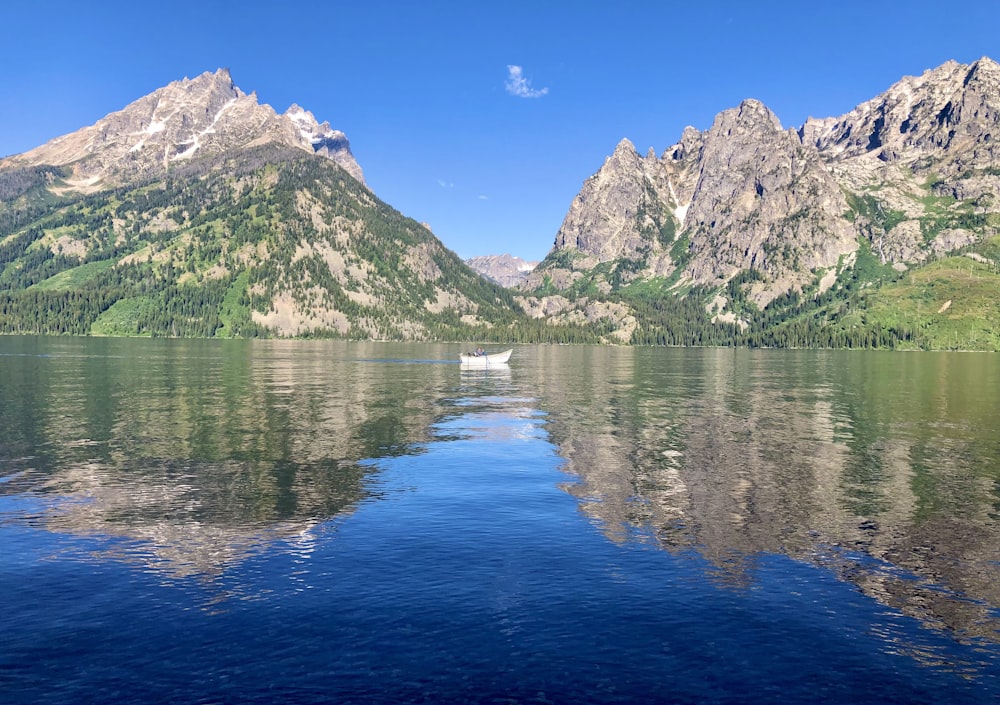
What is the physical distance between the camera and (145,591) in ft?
115

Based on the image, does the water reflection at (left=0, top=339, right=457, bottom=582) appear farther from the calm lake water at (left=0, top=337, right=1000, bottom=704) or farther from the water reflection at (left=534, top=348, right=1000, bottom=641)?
the water reflection at (left=534, top=348, right=1000, bottom=641)

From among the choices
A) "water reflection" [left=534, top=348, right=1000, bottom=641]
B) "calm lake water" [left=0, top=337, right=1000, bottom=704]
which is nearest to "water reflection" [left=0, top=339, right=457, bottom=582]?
"calm lake water" [left=0, top=337, right=1000, bottom=704]

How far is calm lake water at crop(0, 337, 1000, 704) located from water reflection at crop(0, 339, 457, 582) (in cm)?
40

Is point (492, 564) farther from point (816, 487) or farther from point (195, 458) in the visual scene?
point (195, 458)

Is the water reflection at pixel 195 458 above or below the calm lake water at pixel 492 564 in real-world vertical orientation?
above

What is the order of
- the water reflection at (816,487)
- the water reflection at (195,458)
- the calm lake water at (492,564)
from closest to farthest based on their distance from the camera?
the calm lake water at (492,564), the water reflection at (816,487), the water reflection at (195,458)

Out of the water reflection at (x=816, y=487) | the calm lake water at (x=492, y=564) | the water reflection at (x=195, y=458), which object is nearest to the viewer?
the calm lake water at (x=492, y=564)

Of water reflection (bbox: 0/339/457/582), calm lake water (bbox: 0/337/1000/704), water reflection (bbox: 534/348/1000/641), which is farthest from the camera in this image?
water reflection (bbox: 0/339/457/582)

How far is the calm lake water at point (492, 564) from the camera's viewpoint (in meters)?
27.4

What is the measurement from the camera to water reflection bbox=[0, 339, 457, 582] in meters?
45.0

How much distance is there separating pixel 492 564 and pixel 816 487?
33676mm

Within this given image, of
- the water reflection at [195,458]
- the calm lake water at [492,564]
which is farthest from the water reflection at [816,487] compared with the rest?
the water reflection at [195,458]

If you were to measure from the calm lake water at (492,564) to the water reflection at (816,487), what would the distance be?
1.03 ft

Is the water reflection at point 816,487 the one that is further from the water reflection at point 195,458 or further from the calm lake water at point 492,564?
the water reflection at point 195,458
